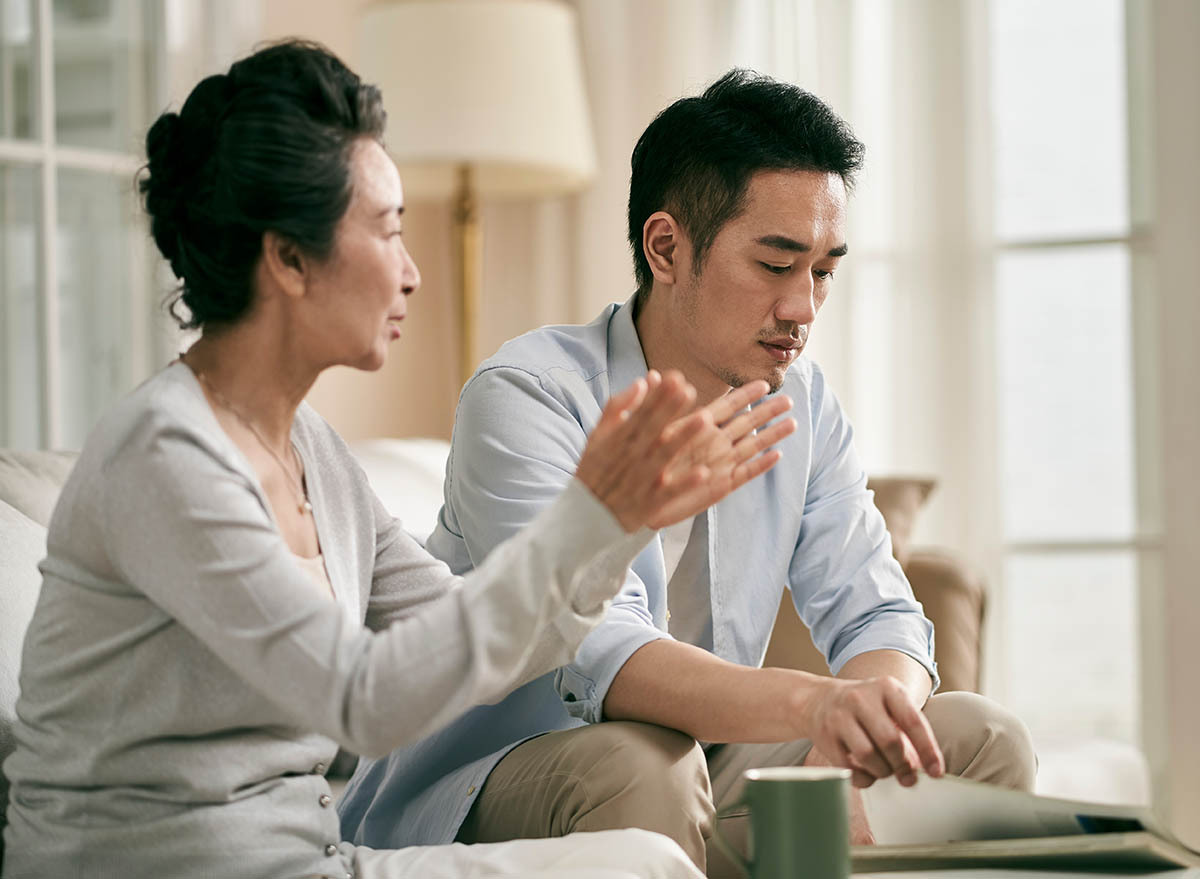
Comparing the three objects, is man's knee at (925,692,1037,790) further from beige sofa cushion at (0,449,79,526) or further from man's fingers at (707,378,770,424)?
beige sofa cushion at (0,449,79,526)

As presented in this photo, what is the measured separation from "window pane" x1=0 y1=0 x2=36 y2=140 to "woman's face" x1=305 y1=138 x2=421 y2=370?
1710mm

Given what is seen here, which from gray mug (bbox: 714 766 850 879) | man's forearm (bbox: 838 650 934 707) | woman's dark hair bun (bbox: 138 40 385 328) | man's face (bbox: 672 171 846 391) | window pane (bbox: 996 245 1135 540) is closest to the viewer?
gray mug (bbox: 714 766 850 879)

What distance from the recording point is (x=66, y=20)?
104 inches

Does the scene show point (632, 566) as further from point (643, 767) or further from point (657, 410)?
point (657, 410)

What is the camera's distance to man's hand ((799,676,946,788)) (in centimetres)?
113

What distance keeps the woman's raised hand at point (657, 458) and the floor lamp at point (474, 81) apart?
194cm

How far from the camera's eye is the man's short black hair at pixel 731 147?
1.64 m

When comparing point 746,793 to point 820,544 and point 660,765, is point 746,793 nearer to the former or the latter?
point 660,765

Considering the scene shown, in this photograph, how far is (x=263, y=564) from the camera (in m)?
0.95

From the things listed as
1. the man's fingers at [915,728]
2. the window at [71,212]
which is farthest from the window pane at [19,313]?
the man's fingers at [915,728]

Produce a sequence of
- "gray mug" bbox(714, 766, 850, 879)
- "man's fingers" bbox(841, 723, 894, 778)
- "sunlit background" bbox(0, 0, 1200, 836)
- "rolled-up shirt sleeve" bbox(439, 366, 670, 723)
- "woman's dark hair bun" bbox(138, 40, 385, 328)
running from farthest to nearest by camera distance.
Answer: "sunlit background" bbox(0, 0, 1200, 836) < "rolled-up shirt sleeve" bbox(439, 366, 670, 723) < "man's fingers" bbox(841, 723, 894, 778) < "woman's dark hair bun" bbox(138, 40, 385, 328) < "gray mug" bbox(714, 766, 850, 879)

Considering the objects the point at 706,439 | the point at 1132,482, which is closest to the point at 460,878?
the point at 706,439

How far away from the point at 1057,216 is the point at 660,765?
88.3 inches

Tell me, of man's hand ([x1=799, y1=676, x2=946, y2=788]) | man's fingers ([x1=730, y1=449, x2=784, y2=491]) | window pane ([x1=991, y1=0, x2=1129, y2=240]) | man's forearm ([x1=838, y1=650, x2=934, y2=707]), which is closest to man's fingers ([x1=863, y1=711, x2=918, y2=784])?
man's hand ([x1=799, y1=676, x2=946, y2=788])
